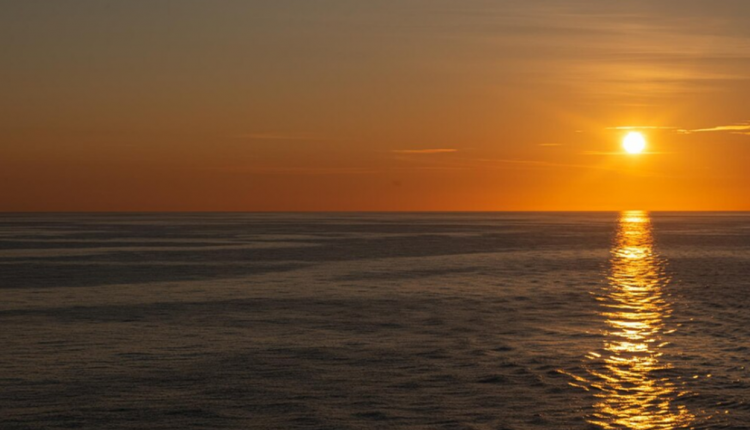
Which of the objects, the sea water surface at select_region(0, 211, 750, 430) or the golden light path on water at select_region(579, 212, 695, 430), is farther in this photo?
the sea water surface at select_region(0, 211, 750, 430)

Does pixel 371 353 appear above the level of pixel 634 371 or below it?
above

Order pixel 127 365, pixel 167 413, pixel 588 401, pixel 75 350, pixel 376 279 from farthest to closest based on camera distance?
pixel 376 279 < pixel 75 350 < pixel 127 365 < pixel 588 401 < pixel 167 413

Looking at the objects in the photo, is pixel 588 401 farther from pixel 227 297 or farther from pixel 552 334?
pixel 227 297

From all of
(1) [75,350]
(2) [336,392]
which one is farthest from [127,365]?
(2) [336,392]

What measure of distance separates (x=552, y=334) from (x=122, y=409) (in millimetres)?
12976

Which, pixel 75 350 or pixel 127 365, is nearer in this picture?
pixel 127 365

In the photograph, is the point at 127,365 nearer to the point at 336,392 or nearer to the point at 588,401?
the point at 336,392

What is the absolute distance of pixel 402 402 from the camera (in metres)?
16.3

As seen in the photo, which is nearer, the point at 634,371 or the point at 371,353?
the point at 634,371

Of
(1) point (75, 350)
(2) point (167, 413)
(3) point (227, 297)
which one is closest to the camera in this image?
(2) point (167, 413)

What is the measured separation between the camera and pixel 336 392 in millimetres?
17172

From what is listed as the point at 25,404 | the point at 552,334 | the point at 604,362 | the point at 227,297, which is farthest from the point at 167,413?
the point at 227,297

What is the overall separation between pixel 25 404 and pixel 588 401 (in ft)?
33.2

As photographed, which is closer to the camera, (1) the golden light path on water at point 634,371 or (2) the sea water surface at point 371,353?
(1) the golden light path on water at point 634,371
